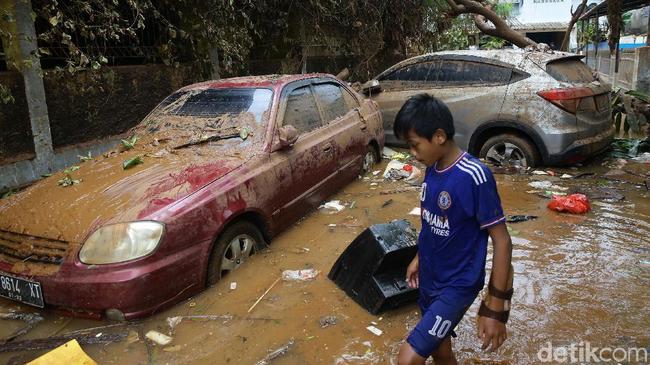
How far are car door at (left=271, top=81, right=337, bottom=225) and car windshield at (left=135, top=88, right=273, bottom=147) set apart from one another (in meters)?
0.22

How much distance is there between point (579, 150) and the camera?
589 centimetres

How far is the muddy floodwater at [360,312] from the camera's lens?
276cm

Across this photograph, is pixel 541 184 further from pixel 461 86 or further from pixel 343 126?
pixel 343 126

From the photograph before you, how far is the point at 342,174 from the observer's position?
5387mm

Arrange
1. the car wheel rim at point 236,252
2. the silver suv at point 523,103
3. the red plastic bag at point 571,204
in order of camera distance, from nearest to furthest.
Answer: the car wheel rim at point 236,252 → the red plastic bag at point 571,204 → the silver suv at point 523,103

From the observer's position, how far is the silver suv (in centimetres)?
585

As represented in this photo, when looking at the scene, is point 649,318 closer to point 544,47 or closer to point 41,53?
point 544,47

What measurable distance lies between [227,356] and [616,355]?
2234 mm

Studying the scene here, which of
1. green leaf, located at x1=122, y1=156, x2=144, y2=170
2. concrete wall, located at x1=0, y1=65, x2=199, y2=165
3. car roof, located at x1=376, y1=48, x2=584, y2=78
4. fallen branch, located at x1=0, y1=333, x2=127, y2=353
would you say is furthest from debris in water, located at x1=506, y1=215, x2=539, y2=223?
concrete wall, located at x1=0, y1=65, x2=199, y2=165

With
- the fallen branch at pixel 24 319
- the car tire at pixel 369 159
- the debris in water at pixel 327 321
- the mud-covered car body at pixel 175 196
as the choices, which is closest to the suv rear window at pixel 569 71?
the car tire at pixel 369 159

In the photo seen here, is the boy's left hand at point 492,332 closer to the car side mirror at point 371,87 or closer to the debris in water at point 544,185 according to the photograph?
the debris in water at point 544,185

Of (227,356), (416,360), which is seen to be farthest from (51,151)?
(416,360)

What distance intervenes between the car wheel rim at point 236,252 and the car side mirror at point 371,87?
4.36m

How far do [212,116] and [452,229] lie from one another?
3.04 m
